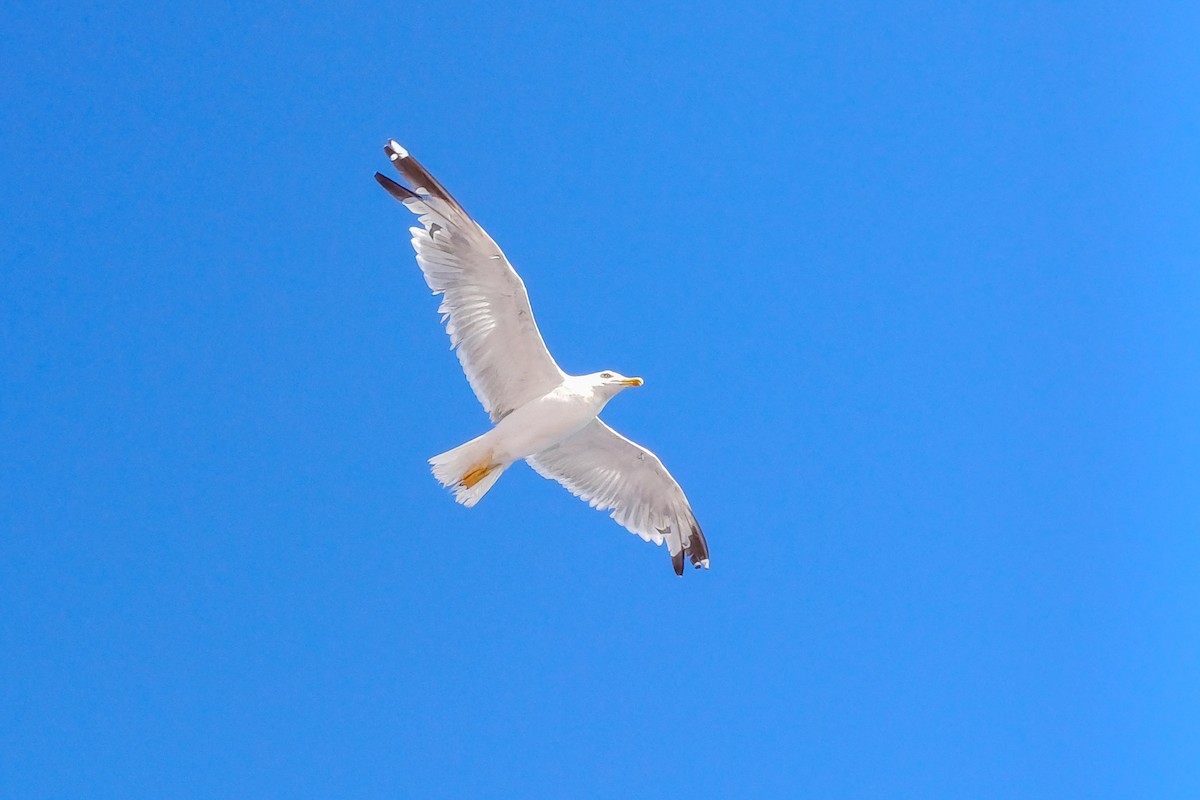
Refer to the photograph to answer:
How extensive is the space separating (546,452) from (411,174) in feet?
8.69

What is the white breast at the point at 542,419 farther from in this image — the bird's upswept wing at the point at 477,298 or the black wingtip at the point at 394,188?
the black wingtip at the point at 394,188

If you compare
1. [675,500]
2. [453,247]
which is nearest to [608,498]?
[675,500]

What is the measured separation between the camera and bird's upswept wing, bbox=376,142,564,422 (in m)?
9.67

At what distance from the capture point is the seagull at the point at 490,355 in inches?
382

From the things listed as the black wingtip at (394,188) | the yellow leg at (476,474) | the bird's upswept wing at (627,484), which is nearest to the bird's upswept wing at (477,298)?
the black wingtip at (394,188)

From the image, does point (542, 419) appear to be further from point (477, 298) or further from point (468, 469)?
point (477, 298)

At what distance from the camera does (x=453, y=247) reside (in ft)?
31.9

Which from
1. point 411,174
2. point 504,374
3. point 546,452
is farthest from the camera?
point 546,452

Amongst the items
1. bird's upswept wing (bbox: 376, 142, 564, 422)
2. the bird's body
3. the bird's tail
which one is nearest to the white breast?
the bird's body

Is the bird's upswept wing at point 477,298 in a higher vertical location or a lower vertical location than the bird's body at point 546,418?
higher

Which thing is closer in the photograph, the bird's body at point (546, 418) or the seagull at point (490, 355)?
the seagull at point (490, 355)

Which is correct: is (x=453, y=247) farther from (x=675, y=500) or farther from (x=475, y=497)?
(x=675, y=500)

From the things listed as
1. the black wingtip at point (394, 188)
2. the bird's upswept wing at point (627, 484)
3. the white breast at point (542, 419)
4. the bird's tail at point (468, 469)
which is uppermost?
the black wingtip at point (394, 188)

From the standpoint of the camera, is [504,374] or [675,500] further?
[675,500]
